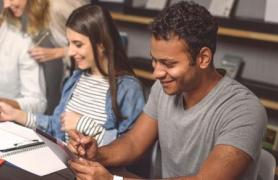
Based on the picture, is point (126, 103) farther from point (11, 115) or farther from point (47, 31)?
point (47, 31)

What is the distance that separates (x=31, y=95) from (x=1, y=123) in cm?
42

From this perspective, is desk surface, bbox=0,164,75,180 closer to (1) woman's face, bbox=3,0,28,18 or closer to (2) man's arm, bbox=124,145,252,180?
(2) man's arm, bbox=124,145,252,180

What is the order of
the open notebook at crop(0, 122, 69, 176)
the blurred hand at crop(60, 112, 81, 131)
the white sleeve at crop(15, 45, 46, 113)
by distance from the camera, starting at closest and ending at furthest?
the open notebook at crop(0, 122, 69, 176)
the blurred hand at crop(60, 112, 81, 131)
the white sleeve at crop(15, 45, 46, 113)

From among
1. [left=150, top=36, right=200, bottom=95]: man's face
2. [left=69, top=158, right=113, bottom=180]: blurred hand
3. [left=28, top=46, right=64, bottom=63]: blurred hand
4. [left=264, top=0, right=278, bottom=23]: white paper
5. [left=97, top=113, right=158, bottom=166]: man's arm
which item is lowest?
[left=97, top=113, right=158, bottom=166]: man's arm

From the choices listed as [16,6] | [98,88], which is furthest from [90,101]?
[16,6]

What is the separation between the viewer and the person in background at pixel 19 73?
212cm

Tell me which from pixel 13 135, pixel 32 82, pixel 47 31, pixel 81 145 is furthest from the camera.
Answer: pixel 47 31

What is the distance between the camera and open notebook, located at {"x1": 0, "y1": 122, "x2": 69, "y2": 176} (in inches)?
49.5

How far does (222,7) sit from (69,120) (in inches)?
51.3

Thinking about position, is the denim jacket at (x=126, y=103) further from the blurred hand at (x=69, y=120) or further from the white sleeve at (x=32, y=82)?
the white sleeve at (x=32, y=82)

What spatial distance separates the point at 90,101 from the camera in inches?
71.9

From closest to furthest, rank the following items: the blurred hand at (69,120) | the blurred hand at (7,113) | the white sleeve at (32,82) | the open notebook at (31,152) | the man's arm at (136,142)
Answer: the open notebook at (31,152) → the man's arm at (136,142) → the blurred hand at (69,120) → the blurred hand at (7,113) → the white sleeve at (32,82)

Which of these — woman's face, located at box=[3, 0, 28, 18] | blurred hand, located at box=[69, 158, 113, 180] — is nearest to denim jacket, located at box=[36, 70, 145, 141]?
blurred hand, located at box=[69, 158, 113, 180]

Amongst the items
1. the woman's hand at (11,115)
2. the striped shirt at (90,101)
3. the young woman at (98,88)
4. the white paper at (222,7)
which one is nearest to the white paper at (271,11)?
the white paper at (222,7)
